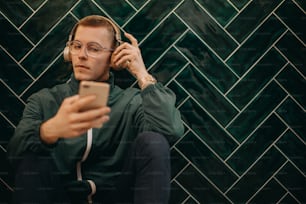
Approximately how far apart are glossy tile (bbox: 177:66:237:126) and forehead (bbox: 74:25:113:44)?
419mm

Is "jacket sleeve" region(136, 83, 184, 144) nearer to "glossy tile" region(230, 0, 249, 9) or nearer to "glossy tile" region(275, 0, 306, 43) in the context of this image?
"glossy tile" region(230, 0, 249, 9)

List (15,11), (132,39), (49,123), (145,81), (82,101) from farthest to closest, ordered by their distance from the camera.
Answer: (15,11), (132,39), (145,81), (49,123), (82,101)

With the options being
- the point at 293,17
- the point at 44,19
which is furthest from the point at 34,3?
the point at 293,17

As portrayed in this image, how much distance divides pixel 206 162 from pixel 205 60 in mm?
432

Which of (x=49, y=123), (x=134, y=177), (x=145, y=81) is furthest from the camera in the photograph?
(x=145, y=81)

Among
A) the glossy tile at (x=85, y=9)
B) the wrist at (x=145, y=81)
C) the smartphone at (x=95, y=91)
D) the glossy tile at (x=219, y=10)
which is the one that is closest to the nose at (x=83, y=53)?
the wrist at (x=145, y=81)

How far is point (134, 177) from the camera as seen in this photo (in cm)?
147

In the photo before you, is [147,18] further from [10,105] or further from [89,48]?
[10,105]

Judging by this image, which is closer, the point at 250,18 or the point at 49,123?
the point at 49,123

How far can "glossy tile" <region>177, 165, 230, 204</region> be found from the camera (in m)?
1.93

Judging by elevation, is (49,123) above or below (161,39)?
below

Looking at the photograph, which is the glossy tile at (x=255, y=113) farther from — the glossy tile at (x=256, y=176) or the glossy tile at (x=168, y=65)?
the glossy tile at (x=168, y=65)

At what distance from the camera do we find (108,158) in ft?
5.37

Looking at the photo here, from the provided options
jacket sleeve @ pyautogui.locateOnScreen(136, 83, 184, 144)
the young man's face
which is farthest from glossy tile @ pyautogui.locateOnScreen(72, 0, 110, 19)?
jacket sleeve @ pyautogui.locateOnScreen(136, 83, 184, 144)
